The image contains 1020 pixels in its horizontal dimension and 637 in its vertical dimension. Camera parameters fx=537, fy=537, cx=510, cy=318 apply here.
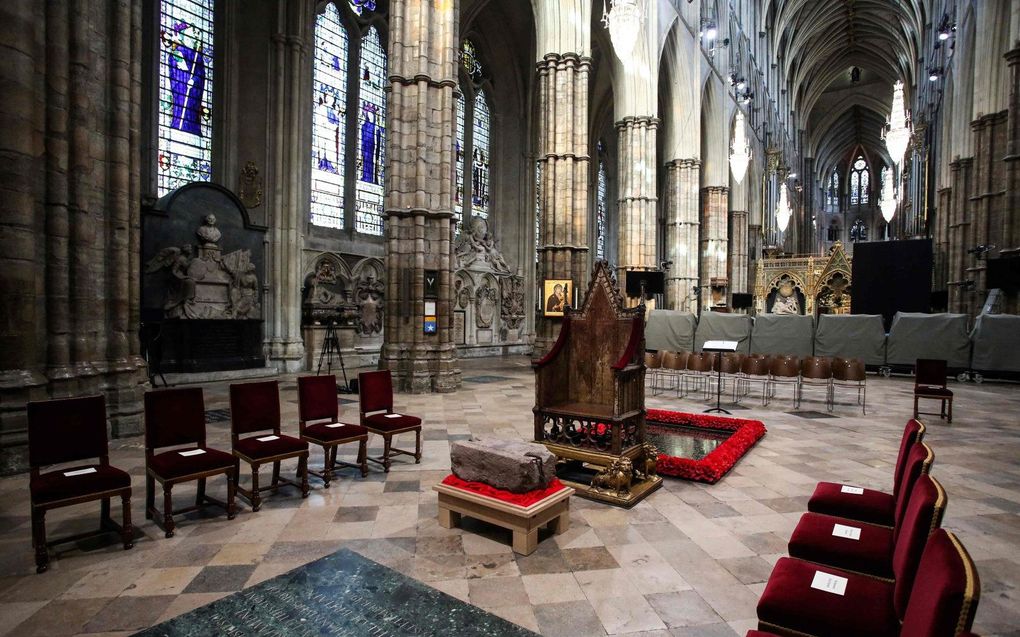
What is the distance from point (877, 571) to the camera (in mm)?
2555

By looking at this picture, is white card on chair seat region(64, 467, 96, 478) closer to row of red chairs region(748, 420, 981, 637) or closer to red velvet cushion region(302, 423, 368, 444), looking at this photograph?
red velvet cushion region(302, 423, 368, 444)

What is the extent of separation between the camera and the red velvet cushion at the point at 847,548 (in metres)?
2.56

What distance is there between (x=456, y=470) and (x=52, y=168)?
6059 mm

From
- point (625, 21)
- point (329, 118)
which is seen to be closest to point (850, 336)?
point (625, 21)

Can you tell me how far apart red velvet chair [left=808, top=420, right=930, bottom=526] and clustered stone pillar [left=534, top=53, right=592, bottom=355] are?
11962 mm

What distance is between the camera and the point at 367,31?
1784 centimetres

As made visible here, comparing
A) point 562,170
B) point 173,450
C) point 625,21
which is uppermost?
point 625,21

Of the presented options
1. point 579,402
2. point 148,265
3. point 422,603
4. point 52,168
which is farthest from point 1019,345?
point 148,265

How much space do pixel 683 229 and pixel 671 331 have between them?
369 inches

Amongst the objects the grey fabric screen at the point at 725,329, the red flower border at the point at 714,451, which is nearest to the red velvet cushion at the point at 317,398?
the red flower border at the point at 714,451

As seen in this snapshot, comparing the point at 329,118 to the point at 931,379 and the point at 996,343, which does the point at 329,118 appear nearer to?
the point at 931,379

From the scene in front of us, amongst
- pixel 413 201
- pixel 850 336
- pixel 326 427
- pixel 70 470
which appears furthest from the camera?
pixel 850 336

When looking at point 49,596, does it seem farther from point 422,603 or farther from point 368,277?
point 368,277

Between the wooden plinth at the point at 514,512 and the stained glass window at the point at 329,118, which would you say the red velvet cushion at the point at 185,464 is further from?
the stained glass window at the point at 329,118
